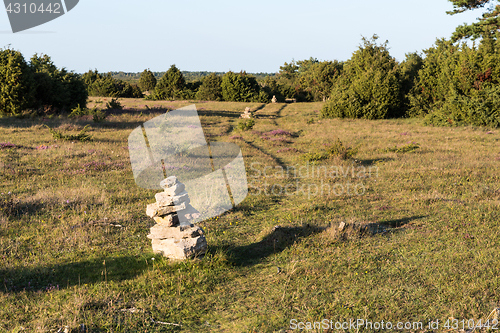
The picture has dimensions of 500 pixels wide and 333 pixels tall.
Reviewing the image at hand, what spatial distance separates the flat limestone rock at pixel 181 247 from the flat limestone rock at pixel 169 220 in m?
0.29

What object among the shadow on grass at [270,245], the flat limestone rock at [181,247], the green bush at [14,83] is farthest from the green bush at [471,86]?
the green bush at [14,83]

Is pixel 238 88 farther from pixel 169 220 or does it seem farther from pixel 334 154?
pixel 169 220

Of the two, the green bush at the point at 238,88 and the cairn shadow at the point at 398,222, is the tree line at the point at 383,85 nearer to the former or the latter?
the green bush at the point at 238,88

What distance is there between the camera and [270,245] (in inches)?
266

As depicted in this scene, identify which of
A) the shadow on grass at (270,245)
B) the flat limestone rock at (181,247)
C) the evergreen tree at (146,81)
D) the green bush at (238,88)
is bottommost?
the shadow on grass at (270,245)

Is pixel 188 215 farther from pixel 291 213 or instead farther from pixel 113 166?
pixel 113 166

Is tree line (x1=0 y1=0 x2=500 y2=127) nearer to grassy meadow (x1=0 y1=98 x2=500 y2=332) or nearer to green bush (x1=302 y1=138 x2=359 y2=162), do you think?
grassy meadow (x1=0 y1=98 x2=500 y2=332)

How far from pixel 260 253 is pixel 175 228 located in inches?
67.3

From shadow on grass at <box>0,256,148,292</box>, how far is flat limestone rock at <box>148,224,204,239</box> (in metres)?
0.54

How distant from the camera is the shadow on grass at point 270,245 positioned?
20.3 feet

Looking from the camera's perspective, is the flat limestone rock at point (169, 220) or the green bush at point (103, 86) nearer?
the flat limestone rock at point (169, 220)

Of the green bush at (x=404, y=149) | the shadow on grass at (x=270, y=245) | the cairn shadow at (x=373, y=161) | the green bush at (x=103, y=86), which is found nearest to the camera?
the shadow on grass at (x=270, y=245)

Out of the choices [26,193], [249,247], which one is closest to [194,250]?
[249,247]

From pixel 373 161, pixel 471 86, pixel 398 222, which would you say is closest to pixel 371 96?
pixel 471 86
